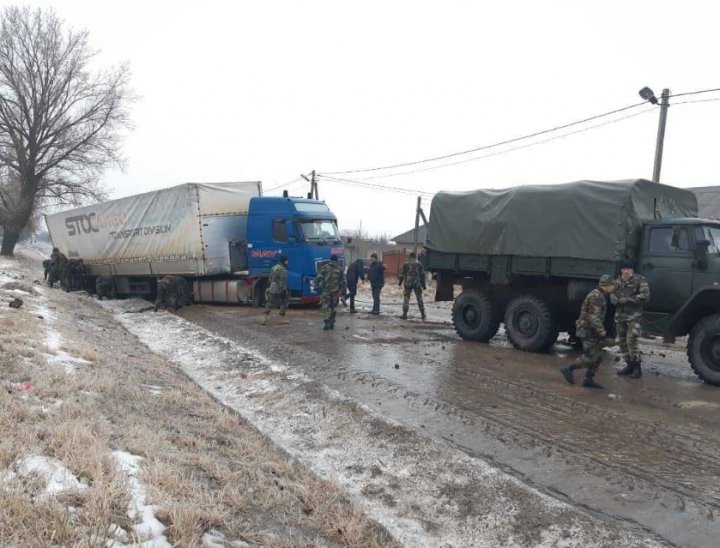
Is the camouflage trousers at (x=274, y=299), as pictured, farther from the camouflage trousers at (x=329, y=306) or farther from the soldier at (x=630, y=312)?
the soldier at (x=630, y=312)

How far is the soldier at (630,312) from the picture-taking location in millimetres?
8250

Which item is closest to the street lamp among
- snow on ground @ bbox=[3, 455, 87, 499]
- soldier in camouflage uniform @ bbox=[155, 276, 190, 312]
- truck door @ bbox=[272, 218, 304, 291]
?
truck door @ bbox=[272, 218, 304, 291]

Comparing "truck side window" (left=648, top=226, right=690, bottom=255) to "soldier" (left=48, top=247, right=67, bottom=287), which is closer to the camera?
"truck side window" (left=648, top=226, right=690, bottom=255)

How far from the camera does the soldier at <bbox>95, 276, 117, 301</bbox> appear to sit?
71.2 ft

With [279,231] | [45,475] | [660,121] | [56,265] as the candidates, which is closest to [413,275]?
[279,231]

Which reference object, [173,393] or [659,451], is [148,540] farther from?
[659,451]

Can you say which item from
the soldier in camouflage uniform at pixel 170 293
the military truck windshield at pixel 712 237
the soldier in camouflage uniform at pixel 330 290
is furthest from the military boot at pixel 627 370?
the soldier in camouflage uniform at pixel 170 293

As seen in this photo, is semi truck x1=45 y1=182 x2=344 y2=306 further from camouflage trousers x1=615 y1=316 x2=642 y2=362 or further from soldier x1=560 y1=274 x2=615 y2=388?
soldier x1=560 y1=274 x2=615 y2=388

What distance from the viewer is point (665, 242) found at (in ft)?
29.0

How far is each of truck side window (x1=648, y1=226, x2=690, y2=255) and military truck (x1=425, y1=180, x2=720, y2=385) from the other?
2 centimetres

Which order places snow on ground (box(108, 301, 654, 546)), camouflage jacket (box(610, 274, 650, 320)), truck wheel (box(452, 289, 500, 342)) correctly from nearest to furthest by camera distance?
snow on ground (box(108, 301, 654, 546))
camouflage jacket (box(610, 274, 650, 320))
truck wheel (box(452, 289, 500, 342))

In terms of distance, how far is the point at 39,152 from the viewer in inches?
1553

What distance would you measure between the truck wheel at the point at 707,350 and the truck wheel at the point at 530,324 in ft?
7.85

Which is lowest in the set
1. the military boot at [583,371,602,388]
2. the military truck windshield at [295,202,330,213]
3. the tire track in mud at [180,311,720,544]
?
the tire track in mud at [180,311,720,544]
